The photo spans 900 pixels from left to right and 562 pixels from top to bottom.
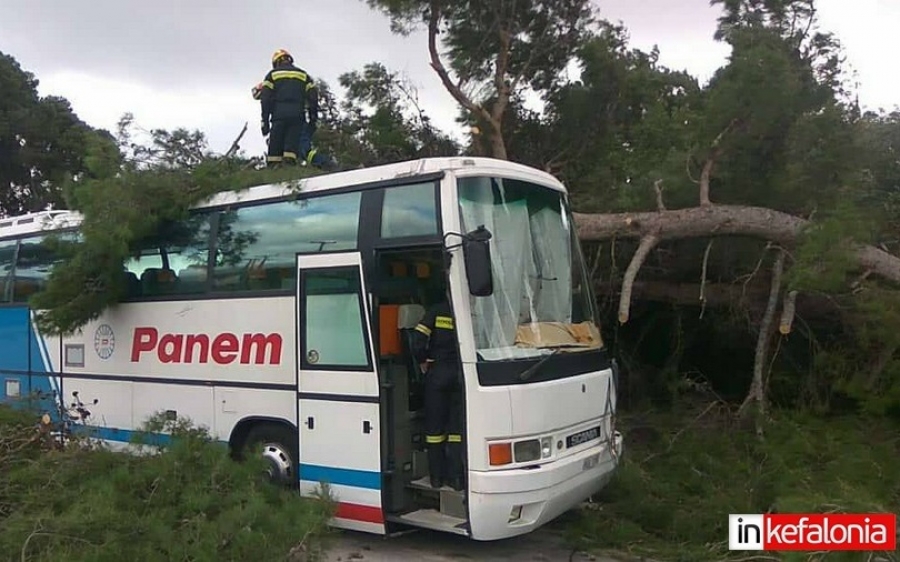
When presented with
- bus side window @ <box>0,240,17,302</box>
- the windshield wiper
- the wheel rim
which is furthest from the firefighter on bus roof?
the windshield wiper

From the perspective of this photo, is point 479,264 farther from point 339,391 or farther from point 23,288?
point 23,288

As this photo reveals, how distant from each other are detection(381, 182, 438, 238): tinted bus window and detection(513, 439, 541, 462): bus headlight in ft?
5.57

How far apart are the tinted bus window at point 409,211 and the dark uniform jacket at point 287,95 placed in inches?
141

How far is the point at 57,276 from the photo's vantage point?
8156 millimetres

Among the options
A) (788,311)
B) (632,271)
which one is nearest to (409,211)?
Answer: (632,271)

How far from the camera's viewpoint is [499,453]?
6027 mm

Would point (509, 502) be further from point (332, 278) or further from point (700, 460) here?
point (700, 460)

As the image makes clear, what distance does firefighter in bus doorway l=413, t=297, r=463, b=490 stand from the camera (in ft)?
20.7

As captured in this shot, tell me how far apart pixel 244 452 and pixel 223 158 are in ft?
10.6

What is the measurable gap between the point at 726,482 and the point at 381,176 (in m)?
4.14

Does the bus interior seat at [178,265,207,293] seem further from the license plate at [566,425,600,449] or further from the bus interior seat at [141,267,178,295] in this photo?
the license plate at [566,425,600,449]

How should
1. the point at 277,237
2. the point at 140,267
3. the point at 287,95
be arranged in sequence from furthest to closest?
the point at 287,95 → the point at 140,267 → the point at 277,237

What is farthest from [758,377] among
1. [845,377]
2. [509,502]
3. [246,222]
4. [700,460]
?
[246,222]

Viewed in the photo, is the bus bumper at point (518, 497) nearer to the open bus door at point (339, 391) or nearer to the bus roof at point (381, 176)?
the open bus door at point (339, 391)
